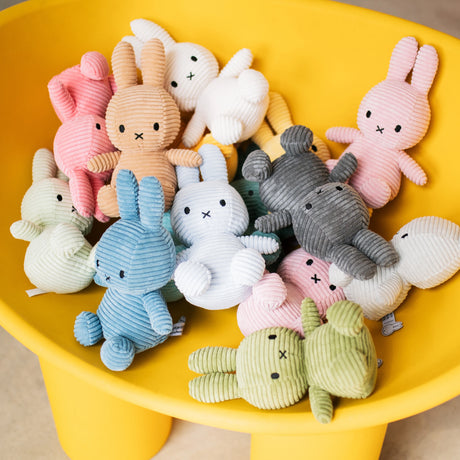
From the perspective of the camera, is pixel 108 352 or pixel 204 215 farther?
pixel 204 215

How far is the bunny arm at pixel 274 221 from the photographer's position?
0.83 m

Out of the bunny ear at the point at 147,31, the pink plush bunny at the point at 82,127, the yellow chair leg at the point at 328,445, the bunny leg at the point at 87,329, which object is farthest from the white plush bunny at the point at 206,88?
the yellow chair leg at the point at 328,445

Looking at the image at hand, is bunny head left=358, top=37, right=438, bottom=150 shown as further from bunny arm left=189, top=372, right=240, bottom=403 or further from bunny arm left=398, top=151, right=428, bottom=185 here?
bunny arm left=189, top=372, right=240, bottom=403

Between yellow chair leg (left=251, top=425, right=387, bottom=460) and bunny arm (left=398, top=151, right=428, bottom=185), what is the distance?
14.0 inches

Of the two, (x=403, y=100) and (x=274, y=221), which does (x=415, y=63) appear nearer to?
(x=403, y=100)

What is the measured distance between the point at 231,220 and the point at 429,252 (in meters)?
0.27

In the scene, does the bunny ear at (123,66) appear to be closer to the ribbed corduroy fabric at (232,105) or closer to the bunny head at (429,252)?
the ribbed corduroy fabric at (232,105)

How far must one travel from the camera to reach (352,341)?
0.64m

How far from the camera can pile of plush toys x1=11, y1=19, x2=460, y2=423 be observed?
0.70m

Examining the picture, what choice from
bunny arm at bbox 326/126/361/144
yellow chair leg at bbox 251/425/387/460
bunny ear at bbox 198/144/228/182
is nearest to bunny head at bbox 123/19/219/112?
bunny ear at bbox 198/144/228/182

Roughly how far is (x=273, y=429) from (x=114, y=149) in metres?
0.51

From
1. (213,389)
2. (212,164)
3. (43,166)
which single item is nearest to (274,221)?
(212,164)

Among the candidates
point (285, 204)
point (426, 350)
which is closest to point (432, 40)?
point (285, 204)

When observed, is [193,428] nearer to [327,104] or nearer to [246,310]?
[246,310]
